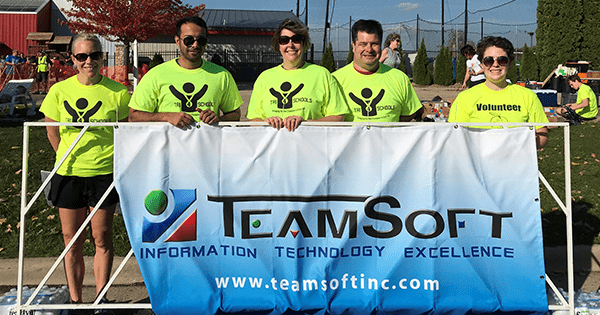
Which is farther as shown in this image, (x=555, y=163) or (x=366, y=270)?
(x=555, y=163)

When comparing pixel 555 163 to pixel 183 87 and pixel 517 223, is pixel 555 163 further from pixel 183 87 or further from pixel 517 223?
pixel 183 87

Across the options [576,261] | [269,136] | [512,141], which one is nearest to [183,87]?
[269,136]

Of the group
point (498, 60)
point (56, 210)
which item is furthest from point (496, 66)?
point (56, 210)

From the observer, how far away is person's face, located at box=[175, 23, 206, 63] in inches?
154

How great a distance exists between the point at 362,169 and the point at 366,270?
691mm

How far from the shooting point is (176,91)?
3879 millimetres

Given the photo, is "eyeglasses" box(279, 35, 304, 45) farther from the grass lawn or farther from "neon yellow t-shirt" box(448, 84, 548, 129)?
the grass lawn

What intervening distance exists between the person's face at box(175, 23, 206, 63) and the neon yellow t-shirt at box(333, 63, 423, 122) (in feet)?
3.69

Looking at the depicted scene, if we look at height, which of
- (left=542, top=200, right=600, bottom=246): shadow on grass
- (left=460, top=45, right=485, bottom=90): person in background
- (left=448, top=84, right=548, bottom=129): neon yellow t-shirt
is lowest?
(left=542, top=200, right=600, bottom=246): shadow on grass

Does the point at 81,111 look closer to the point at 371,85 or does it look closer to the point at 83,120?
the point at 83,120

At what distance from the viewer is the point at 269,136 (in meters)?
3.67

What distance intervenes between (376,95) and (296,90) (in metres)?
0.63

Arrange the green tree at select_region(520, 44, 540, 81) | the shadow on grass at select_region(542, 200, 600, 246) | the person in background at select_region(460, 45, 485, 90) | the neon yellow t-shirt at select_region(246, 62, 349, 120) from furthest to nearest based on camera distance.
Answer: the green tree at select_region(520, 44, 540, 81), the person in background at select_region(460, 45, 485, 90), the shadow on grass at select_region(542, 200, 600, 246), the neon yellow t-shirt at select_region(246, 62, 349, 120)

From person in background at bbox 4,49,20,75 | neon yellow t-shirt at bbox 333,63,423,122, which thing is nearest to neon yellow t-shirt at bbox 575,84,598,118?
neon yellow t-shirt at bbox 333,63,423,122
